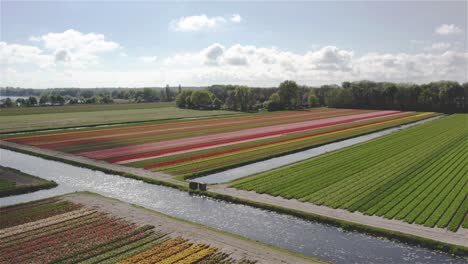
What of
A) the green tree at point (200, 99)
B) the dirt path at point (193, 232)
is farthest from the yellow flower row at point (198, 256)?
the green tree at point (200, 99)

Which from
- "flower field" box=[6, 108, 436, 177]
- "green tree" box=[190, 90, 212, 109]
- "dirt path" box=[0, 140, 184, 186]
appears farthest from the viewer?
"green tree" box=[190, 90, 212, 109]

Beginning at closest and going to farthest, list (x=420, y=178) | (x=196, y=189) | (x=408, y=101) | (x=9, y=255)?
(x=9, y=255) → (x=196, y=189) → (x=420, y=178) → (x=408, y=101)

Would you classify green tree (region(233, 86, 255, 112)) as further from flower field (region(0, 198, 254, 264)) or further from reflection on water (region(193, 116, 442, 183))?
flower field (region(0, 198, 254, 264))

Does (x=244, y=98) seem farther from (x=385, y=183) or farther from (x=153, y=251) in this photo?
(x=153, y=251)

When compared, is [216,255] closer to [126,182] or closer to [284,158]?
[126,182]

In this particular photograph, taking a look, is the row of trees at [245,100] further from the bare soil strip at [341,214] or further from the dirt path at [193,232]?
the dirt path at [193,232]

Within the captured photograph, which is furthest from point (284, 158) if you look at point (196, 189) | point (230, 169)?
point (196, 189)

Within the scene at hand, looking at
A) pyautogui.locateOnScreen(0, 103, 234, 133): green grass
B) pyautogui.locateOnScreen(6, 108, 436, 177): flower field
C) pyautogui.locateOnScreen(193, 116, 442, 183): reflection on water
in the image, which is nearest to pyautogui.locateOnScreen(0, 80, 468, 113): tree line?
pyautogui.locateOnScreen(0, 103, 234, 133): green grass
